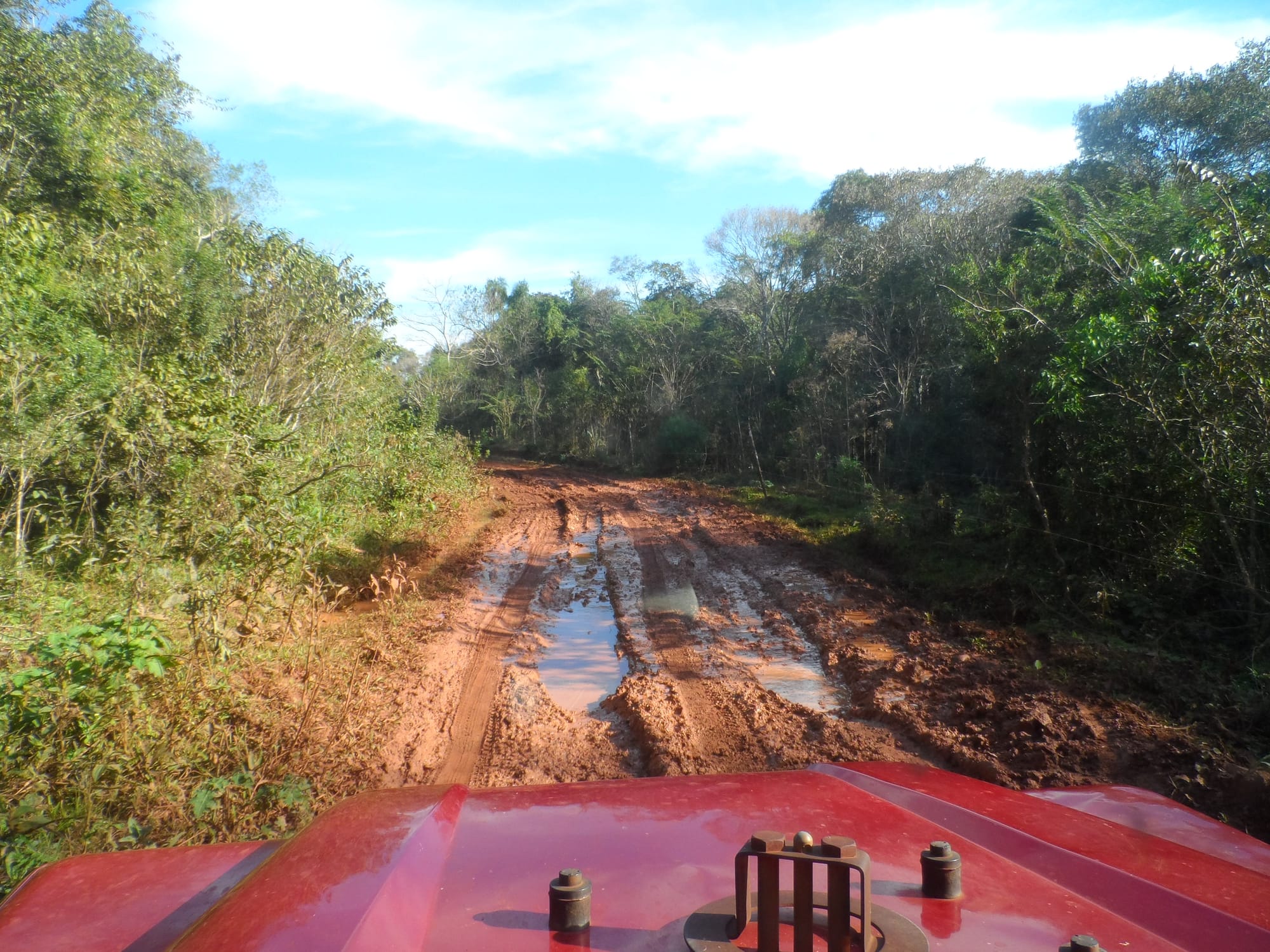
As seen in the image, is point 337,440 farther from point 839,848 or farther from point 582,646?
point 839,848

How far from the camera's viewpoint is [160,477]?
7.31 meters

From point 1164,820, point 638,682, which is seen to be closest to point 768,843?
point 1164,820

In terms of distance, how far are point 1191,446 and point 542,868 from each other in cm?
769

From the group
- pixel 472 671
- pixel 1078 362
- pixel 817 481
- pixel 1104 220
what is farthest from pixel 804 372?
pixel 472 671

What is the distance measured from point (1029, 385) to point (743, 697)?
6225 millimetres

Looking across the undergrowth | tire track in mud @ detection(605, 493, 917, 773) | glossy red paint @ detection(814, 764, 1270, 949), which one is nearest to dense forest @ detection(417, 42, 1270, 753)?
the undergrowth

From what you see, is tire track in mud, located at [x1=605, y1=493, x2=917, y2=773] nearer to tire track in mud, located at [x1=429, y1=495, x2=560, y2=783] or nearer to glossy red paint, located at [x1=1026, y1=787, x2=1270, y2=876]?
tire track in mud, located at [x1=429, y1=495, x2=560, y2=783]

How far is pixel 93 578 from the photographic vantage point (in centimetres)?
727

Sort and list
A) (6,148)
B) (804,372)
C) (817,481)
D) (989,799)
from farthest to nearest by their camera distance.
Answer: (804,372) → (817,481) → (6,148) → (989,799)

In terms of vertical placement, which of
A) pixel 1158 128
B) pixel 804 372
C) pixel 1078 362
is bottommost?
pixel 1078 362

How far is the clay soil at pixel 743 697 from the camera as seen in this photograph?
5.07m

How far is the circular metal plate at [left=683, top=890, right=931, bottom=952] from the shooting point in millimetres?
1289

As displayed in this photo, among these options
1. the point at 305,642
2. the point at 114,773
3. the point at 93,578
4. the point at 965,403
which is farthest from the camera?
the point at 965,403

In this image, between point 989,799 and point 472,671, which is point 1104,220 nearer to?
point 472,671
